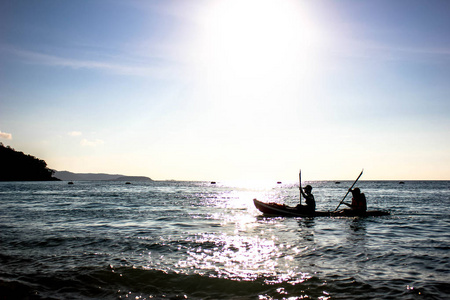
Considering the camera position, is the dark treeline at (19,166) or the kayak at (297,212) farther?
the dark treeline at (19,166)

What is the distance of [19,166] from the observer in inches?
6417

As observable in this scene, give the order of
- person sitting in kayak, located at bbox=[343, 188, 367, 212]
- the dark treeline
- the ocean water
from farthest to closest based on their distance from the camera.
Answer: the dark treeline → person sitting in kayak, located at bbox=[343, 188, 367, 212] → the ocean water

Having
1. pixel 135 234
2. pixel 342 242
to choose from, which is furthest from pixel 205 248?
pixel 342 242

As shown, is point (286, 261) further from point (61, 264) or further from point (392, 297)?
point (61, 264)

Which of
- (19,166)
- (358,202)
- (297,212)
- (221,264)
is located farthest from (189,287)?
(19,166)

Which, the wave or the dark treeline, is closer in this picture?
the wave

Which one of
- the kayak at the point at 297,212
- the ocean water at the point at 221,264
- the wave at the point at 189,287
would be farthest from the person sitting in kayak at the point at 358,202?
the wave at the point at 189,287

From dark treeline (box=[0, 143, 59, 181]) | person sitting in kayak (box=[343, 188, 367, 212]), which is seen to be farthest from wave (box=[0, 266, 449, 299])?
dark treeline (box=[0, 143, 59, 181])

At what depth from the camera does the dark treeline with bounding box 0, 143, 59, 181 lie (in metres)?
155

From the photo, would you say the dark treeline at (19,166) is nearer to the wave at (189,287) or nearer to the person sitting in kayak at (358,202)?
the person sitting in kayak at (358,202)

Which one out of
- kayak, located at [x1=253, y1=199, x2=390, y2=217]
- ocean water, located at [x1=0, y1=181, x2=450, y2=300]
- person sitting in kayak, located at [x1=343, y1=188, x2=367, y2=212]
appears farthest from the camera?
kayak, located at [x1=253, y1=199, x2=390, y2=217]

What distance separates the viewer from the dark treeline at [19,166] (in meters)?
155

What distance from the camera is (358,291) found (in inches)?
303

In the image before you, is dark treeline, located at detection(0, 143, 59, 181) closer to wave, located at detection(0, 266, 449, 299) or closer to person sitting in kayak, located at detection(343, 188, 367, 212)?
person sitting in kayak, located at detection(343, 188, 367, 212)
